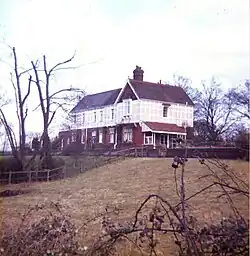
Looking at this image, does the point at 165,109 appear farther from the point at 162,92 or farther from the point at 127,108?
the point at 127,108

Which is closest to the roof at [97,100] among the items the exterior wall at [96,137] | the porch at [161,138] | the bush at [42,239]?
the exterior wall at [96,137]

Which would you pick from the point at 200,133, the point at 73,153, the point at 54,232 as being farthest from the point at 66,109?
the point at 54,232

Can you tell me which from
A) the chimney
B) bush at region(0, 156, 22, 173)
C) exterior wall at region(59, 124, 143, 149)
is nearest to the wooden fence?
bush at region(0, 156, 22, 173)

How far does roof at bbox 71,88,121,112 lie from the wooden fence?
31 centimetres

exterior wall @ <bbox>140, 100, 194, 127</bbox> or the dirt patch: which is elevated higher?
exterior wall @ <bbox>140, 100, 194, 127</bbox>

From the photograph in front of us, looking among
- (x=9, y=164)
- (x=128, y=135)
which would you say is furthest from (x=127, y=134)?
(x=9, y=164)

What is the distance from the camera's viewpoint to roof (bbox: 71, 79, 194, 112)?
6.46ft

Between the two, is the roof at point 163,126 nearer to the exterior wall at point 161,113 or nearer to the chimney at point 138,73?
the exterior wall at point 161,113

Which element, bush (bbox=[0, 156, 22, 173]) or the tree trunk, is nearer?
bush (bbox=[0, 156, 22, 173])

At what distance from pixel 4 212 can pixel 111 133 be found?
741mm

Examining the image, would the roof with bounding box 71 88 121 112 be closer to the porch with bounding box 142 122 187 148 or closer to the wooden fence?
the porch with bounding box 142 122 187 148

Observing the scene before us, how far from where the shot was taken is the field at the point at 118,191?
1.36m

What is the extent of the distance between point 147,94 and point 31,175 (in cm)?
69

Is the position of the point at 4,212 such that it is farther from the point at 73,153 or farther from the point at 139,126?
the point at 139,126
